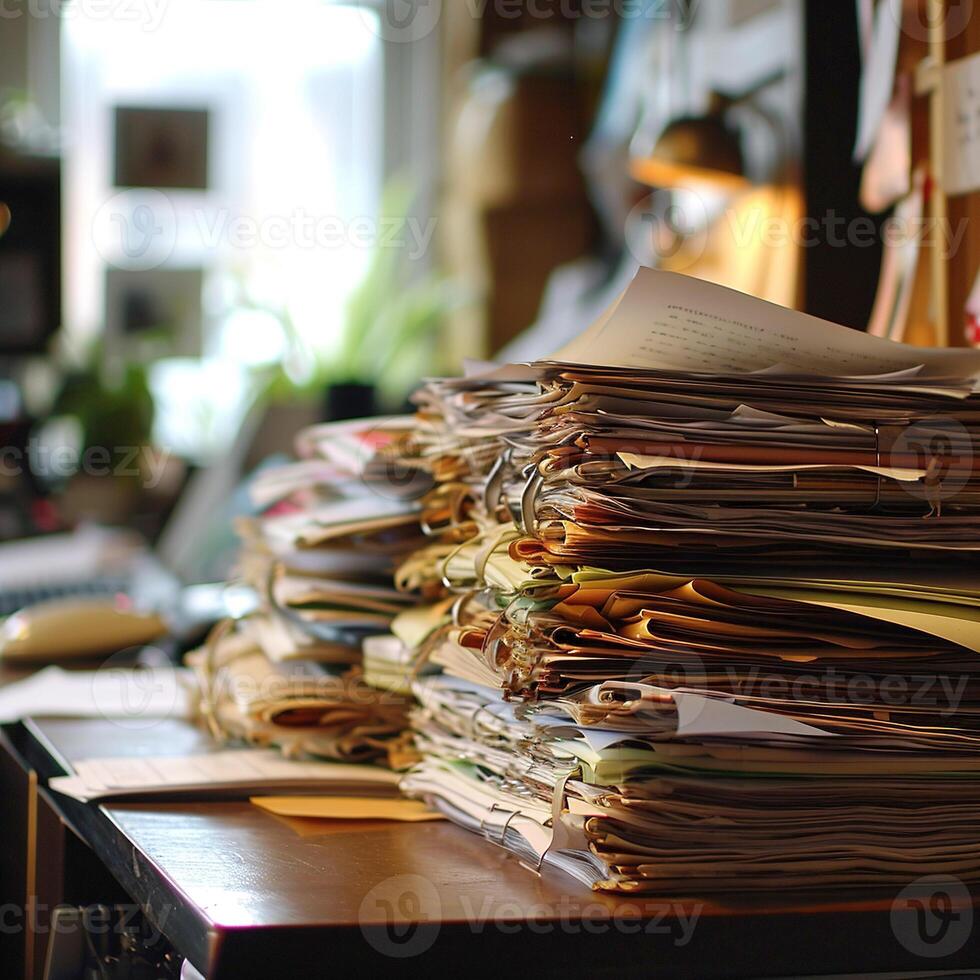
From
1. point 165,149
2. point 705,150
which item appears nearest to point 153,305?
point 165,149

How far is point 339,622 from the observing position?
32.5 inches

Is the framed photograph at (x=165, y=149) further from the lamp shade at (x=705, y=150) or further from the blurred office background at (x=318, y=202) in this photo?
the lamp shade at (x=705, y=150)

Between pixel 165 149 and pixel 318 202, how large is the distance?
54 cm

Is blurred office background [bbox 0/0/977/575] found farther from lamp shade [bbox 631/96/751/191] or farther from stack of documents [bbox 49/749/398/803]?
stack of documents [bbox 49/749/398/803]

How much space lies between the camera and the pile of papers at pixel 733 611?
21.4 inches

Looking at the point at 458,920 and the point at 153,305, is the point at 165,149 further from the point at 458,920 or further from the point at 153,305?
the point at 458,920

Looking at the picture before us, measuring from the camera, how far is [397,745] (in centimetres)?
81

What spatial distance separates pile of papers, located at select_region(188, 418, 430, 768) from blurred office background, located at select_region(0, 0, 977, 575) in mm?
578

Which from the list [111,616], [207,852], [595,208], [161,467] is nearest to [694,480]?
[207,852]

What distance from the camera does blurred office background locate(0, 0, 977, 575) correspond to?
1942 mm

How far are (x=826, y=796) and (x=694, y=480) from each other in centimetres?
15

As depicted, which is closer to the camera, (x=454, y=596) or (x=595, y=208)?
(x=454, y=596)

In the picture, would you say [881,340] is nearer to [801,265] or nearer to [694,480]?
[694,480]

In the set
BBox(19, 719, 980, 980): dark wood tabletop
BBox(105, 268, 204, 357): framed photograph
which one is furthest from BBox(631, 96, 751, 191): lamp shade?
BBox(105, 268, 204, 357): framed photograph
